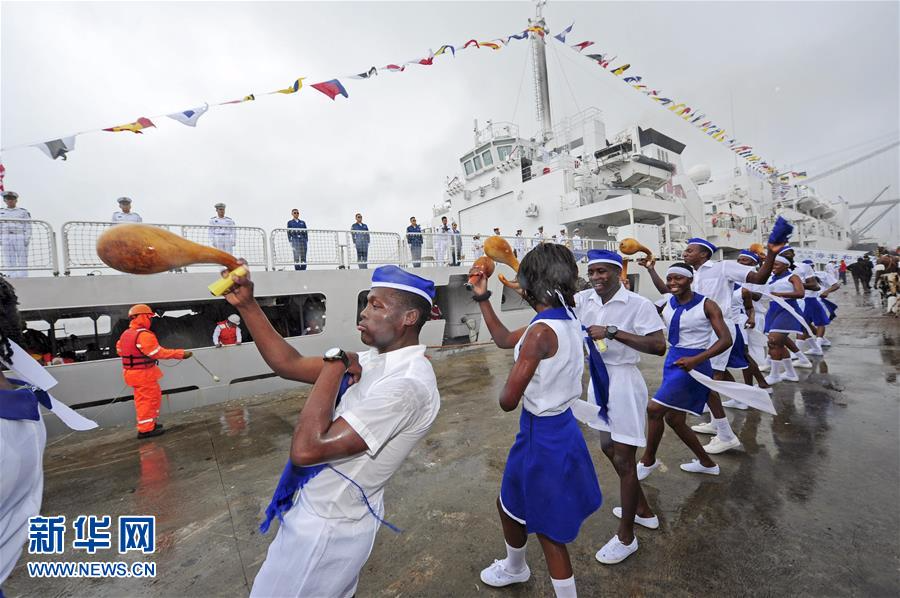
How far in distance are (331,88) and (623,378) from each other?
7409 millimetres

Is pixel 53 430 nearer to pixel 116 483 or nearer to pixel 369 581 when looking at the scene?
pixel 116 483

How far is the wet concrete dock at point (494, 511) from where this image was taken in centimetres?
218

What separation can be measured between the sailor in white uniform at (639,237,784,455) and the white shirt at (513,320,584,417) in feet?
6.47

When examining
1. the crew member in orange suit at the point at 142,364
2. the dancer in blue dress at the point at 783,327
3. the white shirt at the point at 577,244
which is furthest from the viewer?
the white shirt at the point at 577,244

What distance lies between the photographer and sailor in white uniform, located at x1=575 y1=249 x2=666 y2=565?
2.31 metres

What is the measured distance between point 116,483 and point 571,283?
189 inches

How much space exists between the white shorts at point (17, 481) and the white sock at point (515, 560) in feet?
7.03

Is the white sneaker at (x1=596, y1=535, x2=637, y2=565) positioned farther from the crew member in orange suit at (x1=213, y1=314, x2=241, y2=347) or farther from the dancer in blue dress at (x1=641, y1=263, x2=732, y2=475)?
the crew member in orange suit at (x1=213, y1=314, x2=241, y2=347)

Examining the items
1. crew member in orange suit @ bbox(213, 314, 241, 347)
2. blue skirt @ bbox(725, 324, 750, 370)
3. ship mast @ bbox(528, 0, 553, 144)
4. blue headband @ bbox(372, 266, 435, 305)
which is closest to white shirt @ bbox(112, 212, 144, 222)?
crew member in orange suit @ bbox(213, 314, 241, 347)

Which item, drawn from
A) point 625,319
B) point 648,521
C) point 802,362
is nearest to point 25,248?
point 625,319

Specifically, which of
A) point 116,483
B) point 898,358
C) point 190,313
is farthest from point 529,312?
point 116,483

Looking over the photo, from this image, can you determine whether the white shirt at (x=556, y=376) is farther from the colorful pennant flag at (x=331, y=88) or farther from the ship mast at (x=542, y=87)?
the ship mast at (x=542, y=87)

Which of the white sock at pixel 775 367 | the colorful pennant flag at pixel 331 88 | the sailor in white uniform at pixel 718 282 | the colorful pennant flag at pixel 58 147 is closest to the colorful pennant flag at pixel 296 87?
the colorful pennant flag at pixel 331 88

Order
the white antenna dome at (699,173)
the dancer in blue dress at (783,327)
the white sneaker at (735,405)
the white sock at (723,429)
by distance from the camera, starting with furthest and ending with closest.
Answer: the white antenna dome at (699,173), the dancer in blue dress at (783,327), the white sneaker at (735,405), the white sock at (723,429)
